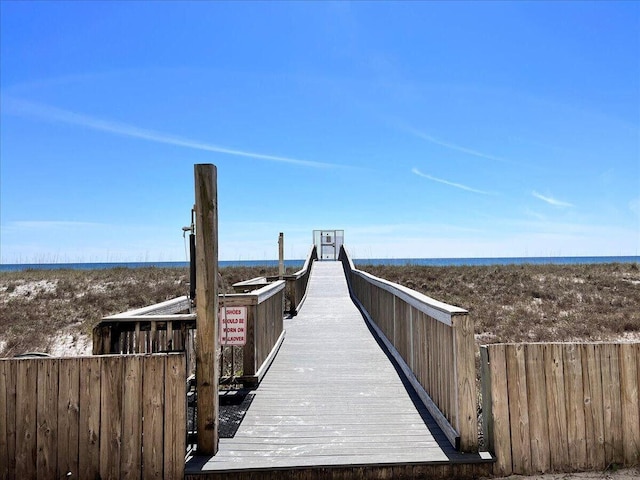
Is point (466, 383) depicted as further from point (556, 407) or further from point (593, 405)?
point (593, 405)

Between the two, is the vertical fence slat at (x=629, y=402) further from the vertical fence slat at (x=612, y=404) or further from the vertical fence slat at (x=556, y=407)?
the vertical fence slat at (x=556, y=407)

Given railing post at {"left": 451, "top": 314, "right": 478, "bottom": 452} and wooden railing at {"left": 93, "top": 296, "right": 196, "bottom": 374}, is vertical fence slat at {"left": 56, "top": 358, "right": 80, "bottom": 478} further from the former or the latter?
railing post at {"left": 451, "top": 314, "right": 478, "bottom": 452}

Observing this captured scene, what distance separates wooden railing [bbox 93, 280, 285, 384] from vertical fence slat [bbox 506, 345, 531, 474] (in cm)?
295

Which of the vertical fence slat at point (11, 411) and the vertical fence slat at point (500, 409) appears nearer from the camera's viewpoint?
the vertical fence slat at point (11, 411)

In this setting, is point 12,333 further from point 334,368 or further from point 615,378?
point 615,378

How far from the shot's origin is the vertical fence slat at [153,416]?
11.7ft

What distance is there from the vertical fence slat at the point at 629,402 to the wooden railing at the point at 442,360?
1.31 meters

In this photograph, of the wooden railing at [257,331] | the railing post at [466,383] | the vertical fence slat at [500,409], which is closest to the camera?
the vertical fence slat at [500,409]

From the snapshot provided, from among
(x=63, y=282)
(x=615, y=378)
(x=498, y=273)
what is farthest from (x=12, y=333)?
(x=498, y=273)

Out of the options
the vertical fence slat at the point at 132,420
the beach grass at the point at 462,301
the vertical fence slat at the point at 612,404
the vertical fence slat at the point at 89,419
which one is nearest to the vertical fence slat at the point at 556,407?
the vertical fence slat at the point at 612,404

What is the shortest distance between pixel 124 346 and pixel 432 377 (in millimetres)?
3400

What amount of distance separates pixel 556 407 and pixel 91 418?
400 cm

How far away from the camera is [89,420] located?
140 inches

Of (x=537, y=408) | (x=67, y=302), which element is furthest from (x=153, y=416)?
(x=67, y=302)
